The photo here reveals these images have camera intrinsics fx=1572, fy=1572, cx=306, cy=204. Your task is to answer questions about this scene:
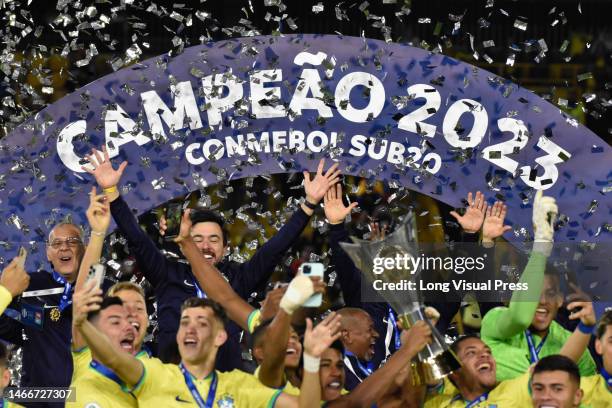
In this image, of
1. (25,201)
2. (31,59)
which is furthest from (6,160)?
(31,59)

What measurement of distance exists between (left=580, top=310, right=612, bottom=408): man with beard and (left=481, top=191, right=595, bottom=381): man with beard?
32cm

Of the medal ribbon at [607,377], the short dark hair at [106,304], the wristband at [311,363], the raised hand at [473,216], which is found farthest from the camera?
Answer: the raised hand at [473,216]

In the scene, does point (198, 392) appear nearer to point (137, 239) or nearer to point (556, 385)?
point (137, 239)

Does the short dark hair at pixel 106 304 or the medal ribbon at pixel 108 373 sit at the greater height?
the short dark hair at pixel 106 304

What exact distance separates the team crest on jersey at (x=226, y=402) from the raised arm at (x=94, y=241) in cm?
85

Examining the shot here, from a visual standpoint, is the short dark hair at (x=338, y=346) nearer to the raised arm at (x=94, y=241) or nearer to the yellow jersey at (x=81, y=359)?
the yellow jersey at (x=81, y=359)

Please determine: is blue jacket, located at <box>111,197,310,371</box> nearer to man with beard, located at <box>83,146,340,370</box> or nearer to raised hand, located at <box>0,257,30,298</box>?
man with beard, located at <box>83,146,340,370</box>

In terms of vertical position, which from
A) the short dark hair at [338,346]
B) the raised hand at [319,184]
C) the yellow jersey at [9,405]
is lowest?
the short dark hair at [338,346]

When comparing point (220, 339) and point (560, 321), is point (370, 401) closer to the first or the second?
point (220, 339)

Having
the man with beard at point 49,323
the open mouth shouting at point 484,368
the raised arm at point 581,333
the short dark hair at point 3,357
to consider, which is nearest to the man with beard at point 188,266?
the man with beard at point 49,323

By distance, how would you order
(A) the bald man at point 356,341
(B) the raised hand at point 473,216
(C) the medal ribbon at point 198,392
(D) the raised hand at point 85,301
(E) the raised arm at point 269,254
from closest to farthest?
(D) the raised hand at point 85,301 < (C) the medal ribbon at point 198,392 < (A) the bald man at point 356,341 < (E) the raised arm at point 269,254 < (B) the raised hand at point 473,216

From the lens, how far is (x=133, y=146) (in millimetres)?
8516

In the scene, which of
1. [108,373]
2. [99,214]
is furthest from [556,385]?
[99,214]

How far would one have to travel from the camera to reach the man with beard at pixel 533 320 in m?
7.22
